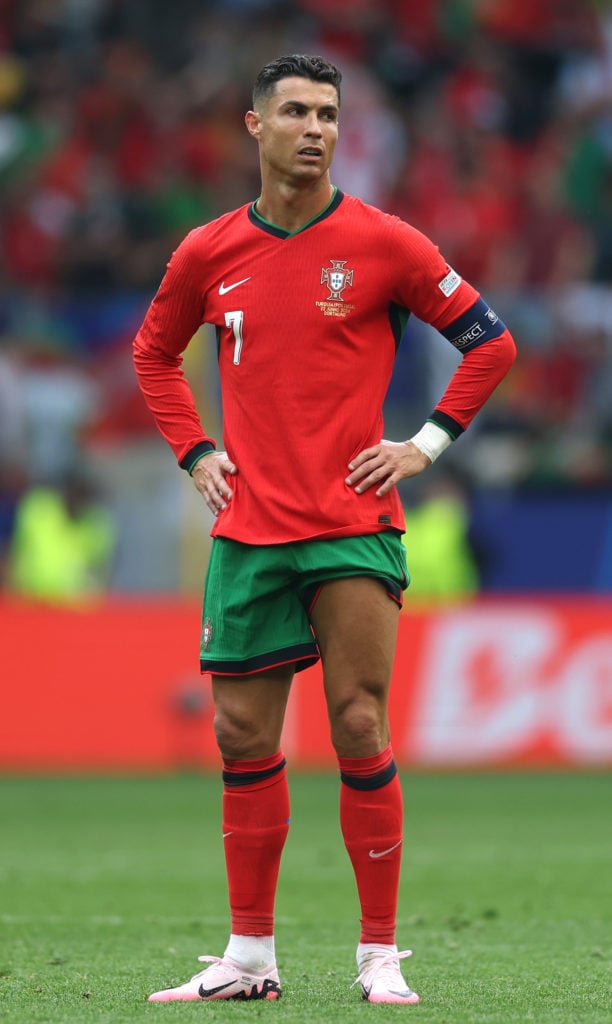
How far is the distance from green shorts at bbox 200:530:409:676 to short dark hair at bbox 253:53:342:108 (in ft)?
4.05

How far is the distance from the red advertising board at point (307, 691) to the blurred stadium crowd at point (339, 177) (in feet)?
3.96

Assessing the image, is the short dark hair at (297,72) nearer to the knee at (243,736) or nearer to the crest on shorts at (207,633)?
the crest on shorts at (207,633)

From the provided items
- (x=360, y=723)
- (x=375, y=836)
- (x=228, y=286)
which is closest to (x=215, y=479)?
(x=228, y=286)

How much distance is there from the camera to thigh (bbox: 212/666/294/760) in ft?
16.2

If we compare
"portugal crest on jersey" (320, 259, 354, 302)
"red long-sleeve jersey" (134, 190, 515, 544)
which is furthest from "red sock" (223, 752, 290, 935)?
"portugal crest on jersey" (320, 259, 354, 302)

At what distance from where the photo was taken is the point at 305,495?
4.92 m

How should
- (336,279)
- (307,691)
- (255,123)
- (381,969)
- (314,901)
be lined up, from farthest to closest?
1. (307,691)
2. (314,901)
3. (255,123)
4. (336,279)
5. (381,969)

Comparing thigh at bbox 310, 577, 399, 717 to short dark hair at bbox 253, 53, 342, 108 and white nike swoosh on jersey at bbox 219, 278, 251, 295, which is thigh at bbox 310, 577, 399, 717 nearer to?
white nike swoosh on jersey at bbox 219, 278, 251, 295

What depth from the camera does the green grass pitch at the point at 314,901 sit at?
185 inches

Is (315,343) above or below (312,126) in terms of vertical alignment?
below

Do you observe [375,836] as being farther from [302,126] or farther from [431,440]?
[302,126]

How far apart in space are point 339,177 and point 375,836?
1142cm

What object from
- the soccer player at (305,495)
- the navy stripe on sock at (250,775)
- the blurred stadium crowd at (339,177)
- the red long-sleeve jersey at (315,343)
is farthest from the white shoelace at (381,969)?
the blurred stadium crowd at (339,177)

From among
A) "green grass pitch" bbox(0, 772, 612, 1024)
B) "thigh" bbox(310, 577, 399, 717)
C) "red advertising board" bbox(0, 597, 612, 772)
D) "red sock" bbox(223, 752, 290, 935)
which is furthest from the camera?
"red advertising board" bbox(0, 597, 612, 772)
